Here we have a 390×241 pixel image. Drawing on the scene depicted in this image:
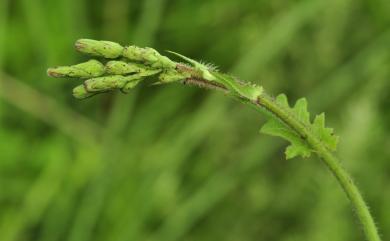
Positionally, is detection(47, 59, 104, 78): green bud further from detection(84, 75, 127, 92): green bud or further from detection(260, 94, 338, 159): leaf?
detection(260, 94, 338, 159): leaf

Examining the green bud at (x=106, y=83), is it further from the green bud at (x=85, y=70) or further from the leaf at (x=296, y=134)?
the leaf at (x=296, y=134)

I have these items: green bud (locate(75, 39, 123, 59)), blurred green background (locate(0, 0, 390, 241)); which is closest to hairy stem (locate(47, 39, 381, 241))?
green bud (locate(75, 39, 123, 59))

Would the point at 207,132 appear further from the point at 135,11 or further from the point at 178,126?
the point at 135,11

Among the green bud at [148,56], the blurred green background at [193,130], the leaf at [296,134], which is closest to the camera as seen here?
the green bud at [148,56]

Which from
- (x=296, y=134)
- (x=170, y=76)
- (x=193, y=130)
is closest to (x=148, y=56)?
(x=170, y=76)

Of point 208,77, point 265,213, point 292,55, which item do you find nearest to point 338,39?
point 292,55

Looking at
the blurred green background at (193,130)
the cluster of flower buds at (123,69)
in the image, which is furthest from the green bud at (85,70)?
the blurred green background at (193,130)

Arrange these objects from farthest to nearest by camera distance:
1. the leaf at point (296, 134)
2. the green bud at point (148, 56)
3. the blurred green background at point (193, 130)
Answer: the blurred green background at point (193, 130) < the leaf at point (296, 134) < the green bud at point (148, 56)

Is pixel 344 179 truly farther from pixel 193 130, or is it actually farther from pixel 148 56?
pixel 193 130
